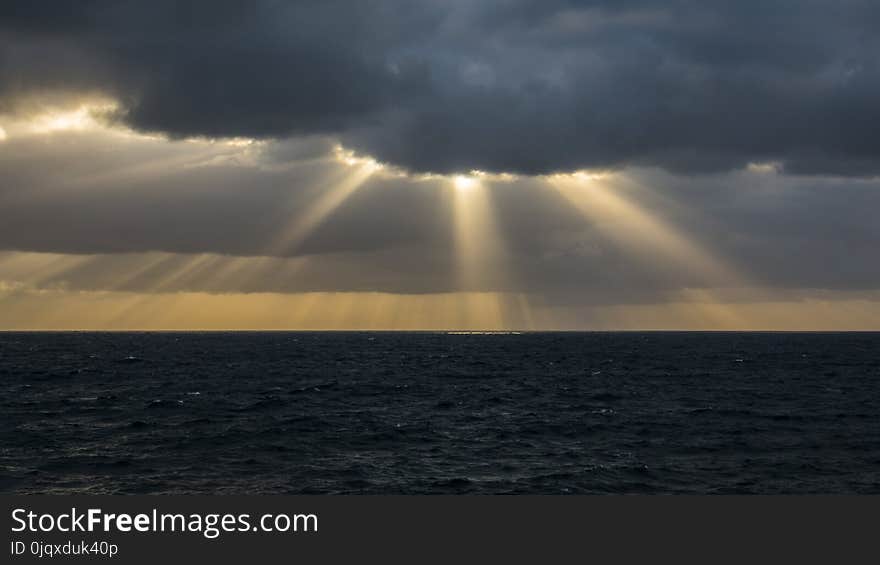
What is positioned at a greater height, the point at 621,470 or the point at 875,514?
the point at 875,514

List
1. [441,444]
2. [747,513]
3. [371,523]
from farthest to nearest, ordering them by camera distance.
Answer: [441,444], [747,513], [371,523]

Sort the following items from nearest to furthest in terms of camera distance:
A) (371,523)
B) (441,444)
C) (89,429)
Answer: (371,523)
(441,444)
(89,429)

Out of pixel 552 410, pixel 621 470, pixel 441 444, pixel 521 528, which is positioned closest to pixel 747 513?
pixel 521 528

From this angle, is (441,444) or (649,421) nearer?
(441,444)

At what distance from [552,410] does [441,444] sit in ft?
62.4

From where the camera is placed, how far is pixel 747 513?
1817cm

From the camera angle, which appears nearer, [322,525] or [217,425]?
[322,525]

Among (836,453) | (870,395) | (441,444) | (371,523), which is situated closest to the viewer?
(371,523)

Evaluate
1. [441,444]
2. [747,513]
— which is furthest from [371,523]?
[441,444]

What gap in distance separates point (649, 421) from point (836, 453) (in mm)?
14523

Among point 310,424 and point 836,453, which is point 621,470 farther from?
point 310,424

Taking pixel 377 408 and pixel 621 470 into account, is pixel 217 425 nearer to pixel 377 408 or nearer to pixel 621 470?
pixel 377 408

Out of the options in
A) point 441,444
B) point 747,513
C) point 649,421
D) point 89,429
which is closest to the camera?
point 747,513

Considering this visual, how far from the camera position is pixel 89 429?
1924 inches
